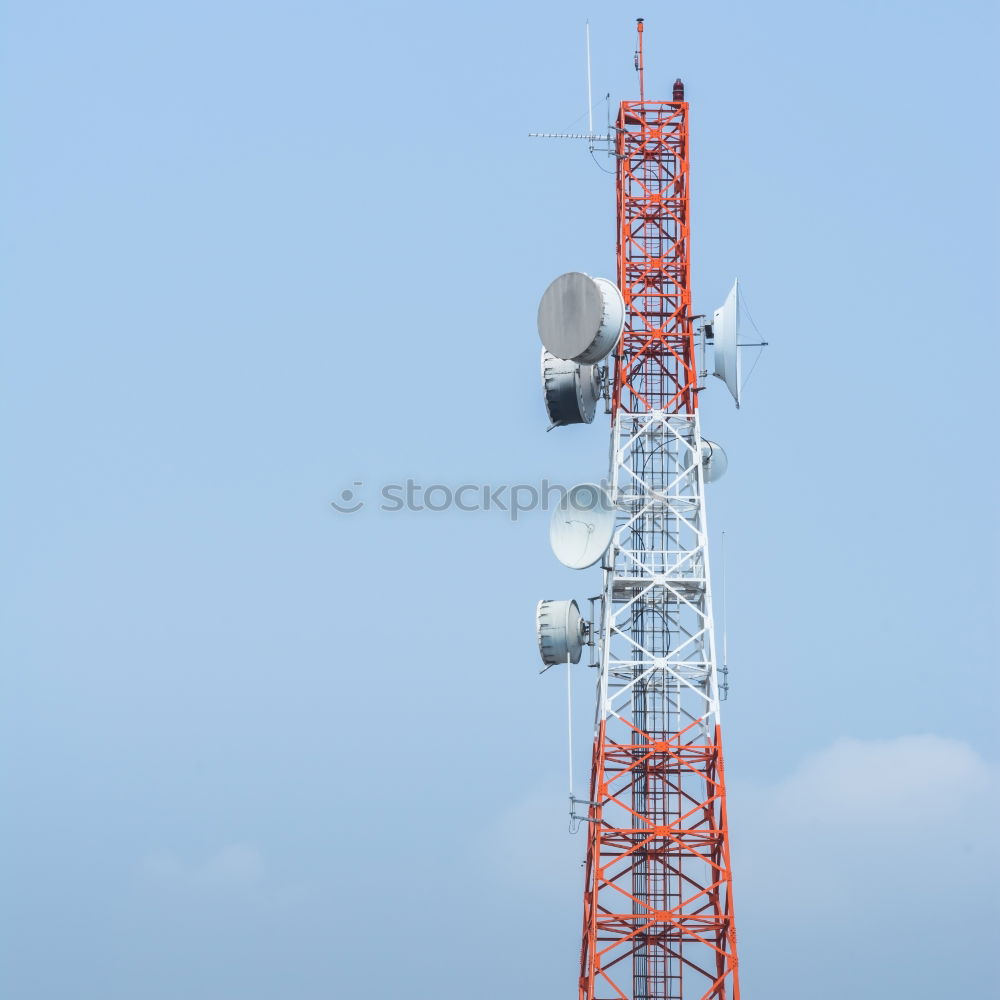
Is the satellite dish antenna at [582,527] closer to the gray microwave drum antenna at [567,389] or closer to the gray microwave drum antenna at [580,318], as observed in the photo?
the gray microwave drum antenna at [567,389]

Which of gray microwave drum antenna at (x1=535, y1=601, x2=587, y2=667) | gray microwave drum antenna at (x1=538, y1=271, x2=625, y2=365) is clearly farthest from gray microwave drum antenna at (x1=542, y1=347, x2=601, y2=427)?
gray microwave drum antenna at (x1=535, y1=601, x2=587, y2=667)

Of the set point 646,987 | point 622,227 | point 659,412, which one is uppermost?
point 622,227

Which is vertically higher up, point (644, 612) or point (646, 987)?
point (644, 612)

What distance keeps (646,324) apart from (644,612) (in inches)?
334

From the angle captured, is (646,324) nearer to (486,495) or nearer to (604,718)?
(486,495)

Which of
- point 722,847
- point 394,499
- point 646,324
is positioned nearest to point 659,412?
point 646,324

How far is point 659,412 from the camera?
225 ft

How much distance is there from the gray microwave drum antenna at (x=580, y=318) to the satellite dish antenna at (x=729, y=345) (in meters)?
4.46

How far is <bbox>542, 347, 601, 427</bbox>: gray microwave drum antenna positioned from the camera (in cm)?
6588

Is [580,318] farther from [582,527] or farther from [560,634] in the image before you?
[560,634]

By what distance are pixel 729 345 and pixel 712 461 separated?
380 centimetres

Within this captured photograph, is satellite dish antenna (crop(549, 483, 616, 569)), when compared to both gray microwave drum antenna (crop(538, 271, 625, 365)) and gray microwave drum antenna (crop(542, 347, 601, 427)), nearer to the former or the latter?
gray microwave drum antenna (crop(542, 347, 601, 427))

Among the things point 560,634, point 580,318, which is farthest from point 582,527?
point 580,318

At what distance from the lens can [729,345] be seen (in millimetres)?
67938
